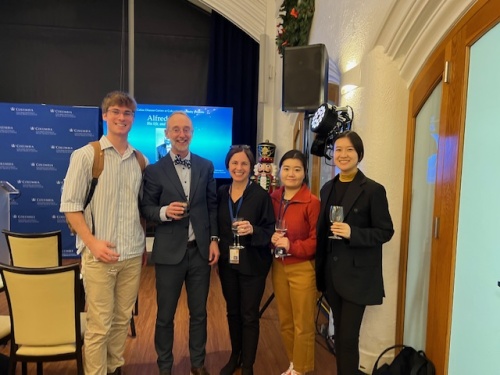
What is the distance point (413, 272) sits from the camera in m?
2.35

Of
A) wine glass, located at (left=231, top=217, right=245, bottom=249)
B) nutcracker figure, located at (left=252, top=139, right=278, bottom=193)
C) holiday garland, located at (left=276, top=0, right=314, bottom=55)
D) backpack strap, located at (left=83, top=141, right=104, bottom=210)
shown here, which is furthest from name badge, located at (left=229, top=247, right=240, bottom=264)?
holiday garland, located at (left=276, top=0, right=314, bottom=55)

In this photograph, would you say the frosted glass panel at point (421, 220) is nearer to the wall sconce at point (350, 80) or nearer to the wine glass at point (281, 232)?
the wall sconce at point (350, 80)

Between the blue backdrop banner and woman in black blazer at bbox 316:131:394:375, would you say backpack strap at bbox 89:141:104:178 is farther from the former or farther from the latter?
the blue backdrop banner

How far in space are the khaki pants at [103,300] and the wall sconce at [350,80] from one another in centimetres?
184

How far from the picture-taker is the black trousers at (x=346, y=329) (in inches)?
Answer: 79.5

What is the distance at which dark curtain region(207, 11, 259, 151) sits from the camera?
243 inches

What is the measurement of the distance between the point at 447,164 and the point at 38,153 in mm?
4959

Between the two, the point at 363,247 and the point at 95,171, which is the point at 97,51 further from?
the point at 363,247

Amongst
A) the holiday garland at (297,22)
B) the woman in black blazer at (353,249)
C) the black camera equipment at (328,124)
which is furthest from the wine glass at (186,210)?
the holiday garland at (297,22)

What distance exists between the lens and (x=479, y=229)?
5.65 ft

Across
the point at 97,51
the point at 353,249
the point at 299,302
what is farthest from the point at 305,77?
the point at 97,51

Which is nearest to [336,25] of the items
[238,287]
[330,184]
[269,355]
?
[330,184]

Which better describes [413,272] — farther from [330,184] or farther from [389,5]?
[389,5]

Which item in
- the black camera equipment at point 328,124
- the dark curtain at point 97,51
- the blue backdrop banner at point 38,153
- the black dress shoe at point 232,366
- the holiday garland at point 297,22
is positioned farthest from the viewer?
the dark curtain at point 97,51
